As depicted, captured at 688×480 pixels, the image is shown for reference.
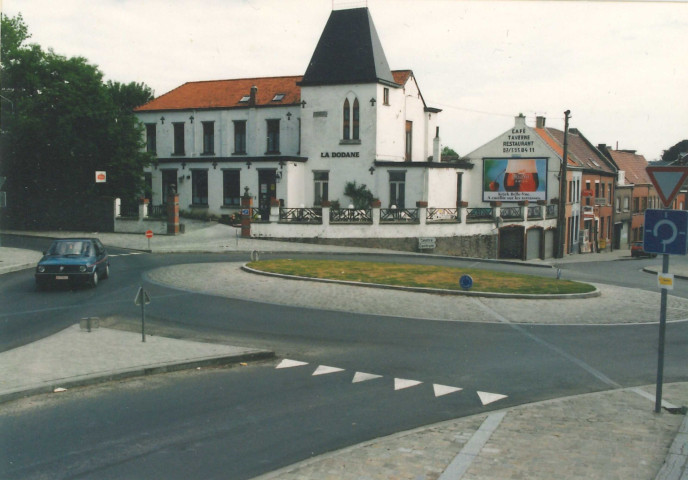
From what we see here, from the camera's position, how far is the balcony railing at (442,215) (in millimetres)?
39031

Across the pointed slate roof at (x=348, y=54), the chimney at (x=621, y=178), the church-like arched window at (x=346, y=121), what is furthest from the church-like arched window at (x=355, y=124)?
the chimney at (x=621, y=178)

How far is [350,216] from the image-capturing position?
3769 cm

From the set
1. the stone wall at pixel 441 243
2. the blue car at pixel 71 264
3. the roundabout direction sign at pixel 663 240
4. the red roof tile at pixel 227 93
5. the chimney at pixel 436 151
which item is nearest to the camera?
the roundabout direction sign at pixel 663 240

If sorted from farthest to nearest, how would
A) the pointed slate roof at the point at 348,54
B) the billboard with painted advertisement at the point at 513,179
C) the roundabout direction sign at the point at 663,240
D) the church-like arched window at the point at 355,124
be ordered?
the billboard with painted advertisement at the point at 513,179 < the church-like arched window at the point at 355,124 < the pointed slate roof at the point at 348,54 < the roundabout direction sign at the point at 663,240

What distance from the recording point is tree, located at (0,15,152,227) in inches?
1580

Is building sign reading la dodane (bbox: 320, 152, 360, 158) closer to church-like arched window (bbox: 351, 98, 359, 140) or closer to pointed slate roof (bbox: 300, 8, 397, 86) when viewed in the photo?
church-like arched window (bbox: 351, 98, 359, 140)

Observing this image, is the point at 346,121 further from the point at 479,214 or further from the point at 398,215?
the point at 479,214

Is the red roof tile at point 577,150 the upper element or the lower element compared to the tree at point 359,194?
upper

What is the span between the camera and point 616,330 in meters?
16.1

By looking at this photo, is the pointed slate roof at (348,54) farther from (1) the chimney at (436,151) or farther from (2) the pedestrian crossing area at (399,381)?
(2) the pedestrian crossing area at (399,381)

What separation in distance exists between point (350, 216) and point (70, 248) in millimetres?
18855

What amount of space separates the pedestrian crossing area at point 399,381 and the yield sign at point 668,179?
13.0 feet

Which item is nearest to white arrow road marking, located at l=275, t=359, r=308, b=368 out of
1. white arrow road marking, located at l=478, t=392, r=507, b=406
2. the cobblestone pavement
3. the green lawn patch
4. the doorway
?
white arrow road marking, located at l=478, t=392, r=507, b=406

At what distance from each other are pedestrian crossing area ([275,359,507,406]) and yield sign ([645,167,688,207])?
3.96m
